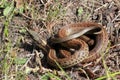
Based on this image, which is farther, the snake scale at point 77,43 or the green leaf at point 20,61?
the green leaf at point 20,61

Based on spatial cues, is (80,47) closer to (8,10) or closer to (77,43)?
(77,43)

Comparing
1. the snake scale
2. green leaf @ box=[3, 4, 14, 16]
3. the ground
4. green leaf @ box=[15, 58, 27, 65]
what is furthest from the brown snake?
green leaf @ box=[3, 4, 14, 16]

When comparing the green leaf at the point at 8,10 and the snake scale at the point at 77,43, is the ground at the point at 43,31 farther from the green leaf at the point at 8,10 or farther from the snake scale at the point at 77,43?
the snake scale at the point at 77,43

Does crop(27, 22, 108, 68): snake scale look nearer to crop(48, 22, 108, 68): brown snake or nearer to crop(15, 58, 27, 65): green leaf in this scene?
crop(48, 22, 108, 68): brown snake

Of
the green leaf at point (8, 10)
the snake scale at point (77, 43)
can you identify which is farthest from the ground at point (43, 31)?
the snake scale at point (77, 43)

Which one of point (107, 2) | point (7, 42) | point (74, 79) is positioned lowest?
point (74, 79)

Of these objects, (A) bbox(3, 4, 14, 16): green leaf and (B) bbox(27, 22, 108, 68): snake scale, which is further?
(A) bbox(3, 4, 14, 16): green leaf

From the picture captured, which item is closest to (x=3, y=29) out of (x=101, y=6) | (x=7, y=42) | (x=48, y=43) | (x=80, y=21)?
(x=7, y=42)

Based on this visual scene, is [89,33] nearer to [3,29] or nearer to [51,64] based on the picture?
[51,64]
